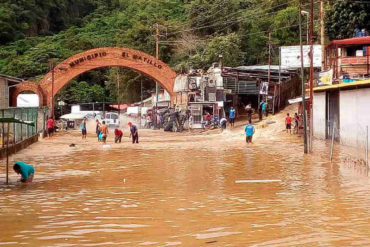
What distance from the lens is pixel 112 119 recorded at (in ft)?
187

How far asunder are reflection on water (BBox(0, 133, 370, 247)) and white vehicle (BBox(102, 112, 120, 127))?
3436cm

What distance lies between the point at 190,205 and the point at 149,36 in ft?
191

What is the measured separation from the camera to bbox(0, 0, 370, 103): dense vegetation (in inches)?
2447

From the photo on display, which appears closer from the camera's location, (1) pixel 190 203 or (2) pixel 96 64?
(1) pixel 190 203

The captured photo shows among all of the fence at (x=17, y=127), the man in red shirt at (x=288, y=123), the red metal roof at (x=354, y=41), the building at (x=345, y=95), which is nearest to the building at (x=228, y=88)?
the building at (x=345, y=95)

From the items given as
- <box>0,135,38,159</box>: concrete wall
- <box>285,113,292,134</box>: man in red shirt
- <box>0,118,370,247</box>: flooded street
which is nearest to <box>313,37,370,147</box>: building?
<box>285,113,292,134</box>: man in red shirt

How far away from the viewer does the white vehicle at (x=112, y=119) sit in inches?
2232

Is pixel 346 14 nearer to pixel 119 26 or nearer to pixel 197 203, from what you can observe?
pixel 197 203

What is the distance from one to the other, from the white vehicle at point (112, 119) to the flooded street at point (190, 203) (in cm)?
3301

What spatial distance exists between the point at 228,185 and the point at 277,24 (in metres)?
49.5

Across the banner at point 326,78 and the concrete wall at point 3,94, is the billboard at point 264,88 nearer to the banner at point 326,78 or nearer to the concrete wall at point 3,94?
the banner at point 326,78

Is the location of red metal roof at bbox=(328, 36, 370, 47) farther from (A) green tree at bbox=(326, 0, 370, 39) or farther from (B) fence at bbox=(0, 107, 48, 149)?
(B) fence at bbox=(0, 107, 48, 149)

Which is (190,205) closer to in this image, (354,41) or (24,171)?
(24,171)

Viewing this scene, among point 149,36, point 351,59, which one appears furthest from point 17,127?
point 149,36
